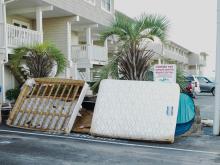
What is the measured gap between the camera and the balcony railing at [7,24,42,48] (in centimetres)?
1592

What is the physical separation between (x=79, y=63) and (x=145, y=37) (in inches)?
452

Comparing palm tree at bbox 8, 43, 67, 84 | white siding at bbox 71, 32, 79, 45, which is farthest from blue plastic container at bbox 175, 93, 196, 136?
white siding at bbox 71, 32, 79, 45

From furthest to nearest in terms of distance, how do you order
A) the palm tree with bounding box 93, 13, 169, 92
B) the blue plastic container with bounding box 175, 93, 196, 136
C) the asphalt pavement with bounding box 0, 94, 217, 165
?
1. the palm tree with bounding box 93, 13, 169, 92
2. the blue plastic container with bounding box 175, 93, 196, 136
3. the asphalt pavement with bounding box 0, 94, 217, 165

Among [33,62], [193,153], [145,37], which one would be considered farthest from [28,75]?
[193,153]

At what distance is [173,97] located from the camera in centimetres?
959

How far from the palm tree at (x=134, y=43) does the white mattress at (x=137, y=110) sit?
1.40 meters

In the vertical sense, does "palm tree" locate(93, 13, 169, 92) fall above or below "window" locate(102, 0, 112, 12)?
below

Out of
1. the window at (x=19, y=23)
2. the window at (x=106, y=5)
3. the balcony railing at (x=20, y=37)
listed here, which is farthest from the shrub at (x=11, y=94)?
the window at (x=106, y=5)

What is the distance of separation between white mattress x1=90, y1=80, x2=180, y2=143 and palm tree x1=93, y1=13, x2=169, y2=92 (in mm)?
1402

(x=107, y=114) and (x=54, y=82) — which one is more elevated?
(x=54, y=82)

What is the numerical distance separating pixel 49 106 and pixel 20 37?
6.62m

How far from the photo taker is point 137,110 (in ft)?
31.6

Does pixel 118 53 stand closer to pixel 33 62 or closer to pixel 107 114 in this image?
pixel 107 114

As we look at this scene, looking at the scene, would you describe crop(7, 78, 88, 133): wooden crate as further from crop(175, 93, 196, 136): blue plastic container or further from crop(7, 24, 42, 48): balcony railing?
crop(7, 24, 42, 48): balcony railing
